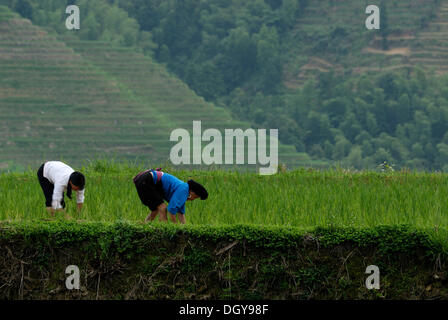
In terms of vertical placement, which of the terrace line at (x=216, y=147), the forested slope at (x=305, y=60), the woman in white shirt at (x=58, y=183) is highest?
the forested slope at (x=305, y=60)

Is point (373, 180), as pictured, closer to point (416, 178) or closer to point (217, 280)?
point (416, 178)

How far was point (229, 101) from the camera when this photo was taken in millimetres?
77562

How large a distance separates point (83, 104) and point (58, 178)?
54.4 m

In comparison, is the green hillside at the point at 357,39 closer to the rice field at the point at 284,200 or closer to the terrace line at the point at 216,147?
the terrace line at the point at 216,147

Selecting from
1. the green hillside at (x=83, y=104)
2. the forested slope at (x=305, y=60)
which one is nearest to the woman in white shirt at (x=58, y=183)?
the green hillside at (x=83, y=104)

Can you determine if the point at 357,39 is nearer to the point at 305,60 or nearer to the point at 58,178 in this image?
the point at 305,60

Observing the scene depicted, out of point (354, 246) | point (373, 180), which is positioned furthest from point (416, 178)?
point (354, 246)

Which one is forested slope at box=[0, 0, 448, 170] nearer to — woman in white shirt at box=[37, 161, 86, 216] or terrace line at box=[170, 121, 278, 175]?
terrace line at box=[170, 121, 278, 175]

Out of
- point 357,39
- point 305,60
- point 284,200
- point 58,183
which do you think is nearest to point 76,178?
point 58,183

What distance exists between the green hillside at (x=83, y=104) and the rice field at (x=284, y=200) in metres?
41.5

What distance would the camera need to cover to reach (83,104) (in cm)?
6150

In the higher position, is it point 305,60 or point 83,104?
point 305,60

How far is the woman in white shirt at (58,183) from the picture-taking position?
7.96 metres
